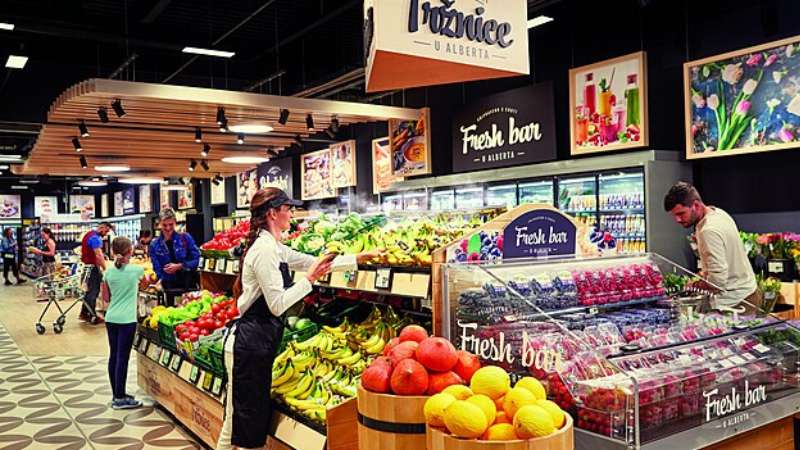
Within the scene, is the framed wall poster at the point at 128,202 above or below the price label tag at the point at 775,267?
above

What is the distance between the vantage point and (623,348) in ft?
7.75

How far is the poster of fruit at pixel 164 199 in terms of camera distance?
2248 cm

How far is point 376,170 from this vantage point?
10594 millimetres

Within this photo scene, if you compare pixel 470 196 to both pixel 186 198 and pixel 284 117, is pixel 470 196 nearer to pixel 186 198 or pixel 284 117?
pixel 284 117

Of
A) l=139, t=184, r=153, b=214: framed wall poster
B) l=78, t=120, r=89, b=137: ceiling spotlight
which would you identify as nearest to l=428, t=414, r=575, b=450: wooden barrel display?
l=78, t=120, r=89, b=137: ceiling spotlight

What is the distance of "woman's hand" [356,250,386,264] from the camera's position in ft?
10.4

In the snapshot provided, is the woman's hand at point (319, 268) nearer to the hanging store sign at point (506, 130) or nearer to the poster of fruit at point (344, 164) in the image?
the hanging store sign at point (506, 130)

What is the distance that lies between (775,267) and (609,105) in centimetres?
219

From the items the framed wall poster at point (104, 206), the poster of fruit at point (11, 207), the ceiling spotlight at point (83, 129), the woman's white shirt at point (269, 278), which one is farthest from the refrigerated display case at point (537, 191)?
the poster of fruit at point (11, 207)

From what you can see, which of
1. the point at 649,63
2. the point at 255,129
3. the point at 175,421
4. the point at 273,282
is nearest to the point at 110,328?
the point at 175,421

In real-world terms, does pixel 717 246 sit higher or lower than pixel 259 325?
higher

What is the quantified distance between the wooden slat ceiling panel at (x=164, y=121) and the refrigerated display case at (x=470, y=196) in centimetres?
116

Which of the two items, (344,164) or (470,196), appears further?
(344,164)

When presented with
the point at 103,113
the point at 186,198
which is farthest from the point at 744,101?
the point at 186,198
